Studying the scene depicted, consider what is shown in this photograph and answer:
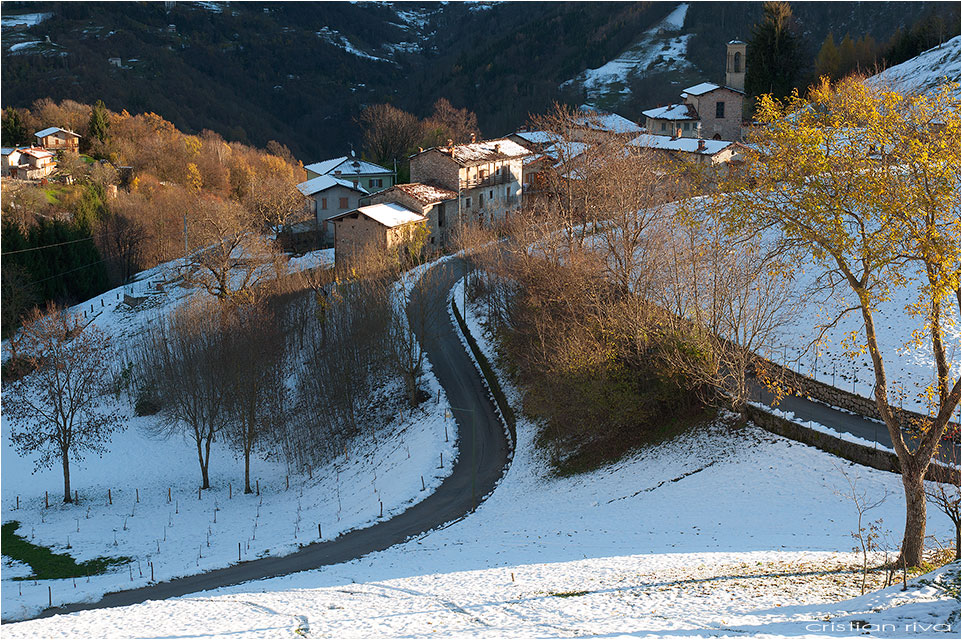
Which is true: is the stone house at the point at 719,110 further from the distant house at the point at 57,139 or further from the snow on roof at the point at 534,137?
the distant house at the point at 57,139

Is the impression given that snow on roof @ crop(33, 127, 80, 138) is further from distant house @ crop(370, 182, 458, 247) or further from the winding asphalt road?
the winding asphalt road

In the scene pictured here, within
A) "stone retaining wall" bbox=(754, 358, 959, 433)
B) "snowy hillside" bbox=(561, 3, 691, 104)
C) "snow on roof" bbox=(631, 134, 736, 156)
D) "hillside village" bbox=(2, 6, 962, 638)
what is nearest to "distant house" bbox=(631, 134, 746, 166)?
"snow on roof" bbox=(631, 134, 736, 156)

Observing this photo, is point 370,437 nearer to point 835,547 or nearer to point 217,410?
point 217,410

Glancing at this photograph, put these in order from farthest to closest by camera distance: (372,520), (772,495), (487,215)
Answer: (487,215)
(372,520)
(772,495)

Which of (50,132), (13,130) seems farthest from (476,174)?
(13,130)

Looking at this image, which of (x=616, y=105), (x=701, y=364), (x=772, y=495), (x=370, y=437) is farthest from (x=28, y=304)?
(x=616, y=105)

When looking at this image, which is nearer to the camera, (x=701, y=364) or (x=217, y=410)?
(x=701, y=364)
